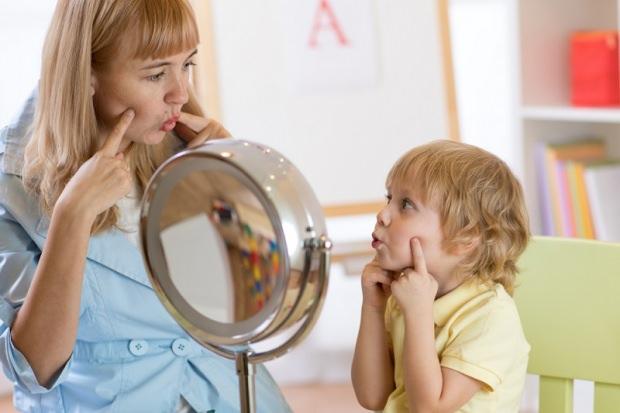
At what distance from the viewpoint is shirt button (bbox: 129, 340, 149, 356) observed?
1.35 meters

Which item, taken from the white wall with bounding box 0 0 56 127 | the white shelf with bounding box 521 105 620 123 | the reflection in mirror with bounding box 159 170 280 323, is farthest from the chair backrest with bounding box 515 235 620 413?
the white wall with bounding box 0 0 56 127

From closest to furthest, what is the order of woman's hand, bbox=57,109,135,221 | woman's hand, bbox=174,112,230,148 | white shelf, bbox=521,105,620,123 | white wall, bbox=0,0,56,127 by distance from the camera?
woman's hand, bbox=57,109,135,221
woman's hand, bbox=174,112,230,148
white shelf, bbox=521,105,620,123
white wall, bbox=0,0,56,127

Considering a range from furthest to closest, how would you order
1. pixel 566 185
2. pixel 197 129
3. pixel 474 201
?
pixel 566 185 → pixel 197 129 → pixel 474 201

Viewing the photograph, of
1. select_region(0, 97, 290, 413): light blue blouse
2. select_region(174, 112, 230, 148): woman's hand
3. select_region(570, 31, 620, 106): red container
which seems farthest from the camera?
select_region(570, 31, 620, 106): red container

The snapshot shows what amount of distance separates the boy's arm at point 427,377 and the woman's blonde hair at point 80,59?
1.47 feet

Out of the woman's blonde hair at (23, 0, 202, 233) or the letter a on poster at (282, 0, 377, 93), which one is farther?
the letter a on poster at (282, 0, 377, 93)

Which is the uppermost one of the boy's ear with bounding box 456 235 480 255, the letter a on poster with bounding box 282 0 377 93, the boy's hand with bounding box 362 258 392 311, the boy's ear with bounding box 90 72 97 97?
the boy's ear with bounding box 90 72 97 97

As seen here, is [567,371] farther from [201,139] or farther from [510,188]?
[201,139]

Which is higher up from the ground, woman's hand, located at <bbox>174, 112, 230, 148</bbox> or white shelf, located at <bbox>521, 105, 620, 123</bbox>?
woman's hand, located at <bbox>174, 112, 230, 148</bbox>

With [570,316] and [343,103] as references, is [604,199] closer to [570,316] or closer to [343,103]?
[343,103]

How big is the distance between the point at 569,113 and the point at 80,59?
1.57m

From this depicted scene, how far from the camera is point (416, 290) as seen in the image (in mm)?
1178

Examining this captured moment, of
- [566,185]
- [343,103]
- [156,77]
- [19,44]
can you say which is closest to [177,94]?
[156,77]

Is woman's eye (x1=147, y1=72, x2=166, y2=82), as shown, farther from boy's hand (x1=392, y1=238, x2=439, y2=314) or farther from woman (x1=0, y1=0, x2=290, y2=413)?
boy's hand (x1=392, y1=238, x2=439, y2=314)
